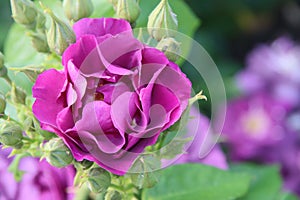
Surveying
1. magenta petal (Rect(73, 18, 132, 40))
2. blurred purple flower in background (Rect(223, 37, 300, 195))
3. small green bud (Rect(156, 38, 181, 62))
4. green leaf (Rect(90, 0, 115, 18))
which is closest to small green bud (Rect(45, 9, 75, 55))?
magenta petal (Rect(73, 18, 132, 40))

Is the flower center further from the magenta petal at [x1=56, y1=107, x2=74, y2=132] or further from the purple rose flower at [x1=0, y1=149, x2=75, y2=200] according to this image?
the magenta petal at [x1=56, y1=107, x2=74, y2=132]

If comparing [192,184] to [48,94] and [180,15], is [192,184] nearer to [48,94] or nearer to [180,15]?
[180,15]

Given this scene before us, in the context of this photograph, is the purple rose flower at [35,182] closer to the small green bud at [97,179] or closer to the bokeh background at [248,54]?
the small green bud at [97,179]

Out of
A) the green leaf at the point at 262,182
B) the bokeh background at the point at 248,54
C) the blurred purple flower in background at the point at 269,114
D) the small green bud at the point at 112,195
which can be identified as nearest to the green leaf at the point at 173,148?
the small green bud at the point at 112,195

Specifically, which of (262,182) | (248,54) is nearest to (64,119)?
(262,182)

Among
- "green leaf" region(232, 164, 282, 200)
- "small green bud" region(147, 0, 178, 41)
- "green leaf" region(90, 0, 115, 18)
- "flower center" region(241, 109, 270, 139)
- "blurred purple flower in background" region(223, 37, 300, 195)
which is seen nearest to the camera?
"small green bud" region(147, 0, 178, 41)

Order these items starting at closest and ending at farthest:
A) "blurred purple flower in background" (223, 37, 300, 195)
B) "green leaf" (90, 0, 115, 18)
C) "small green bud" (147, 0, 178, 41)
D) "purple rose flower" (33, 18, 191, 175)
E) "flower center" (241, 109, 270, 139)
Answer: "purple rose flower" (33, 18, 191, 175) → "small green bud" (147, 0, 178, 41) → "green leaf" (90, 0, 115, 18) → "blurred purple flower in background" (223, 37, 300, 195) → "flower center" (241, 109, 270, 139)

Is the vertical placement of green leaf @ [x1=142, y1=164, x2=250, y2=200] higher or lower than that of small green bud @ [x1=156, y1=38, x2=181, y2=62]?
lower

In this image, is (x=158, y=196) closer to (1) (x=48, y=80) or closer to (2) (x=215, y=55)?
(1) (x=48, y=80)
